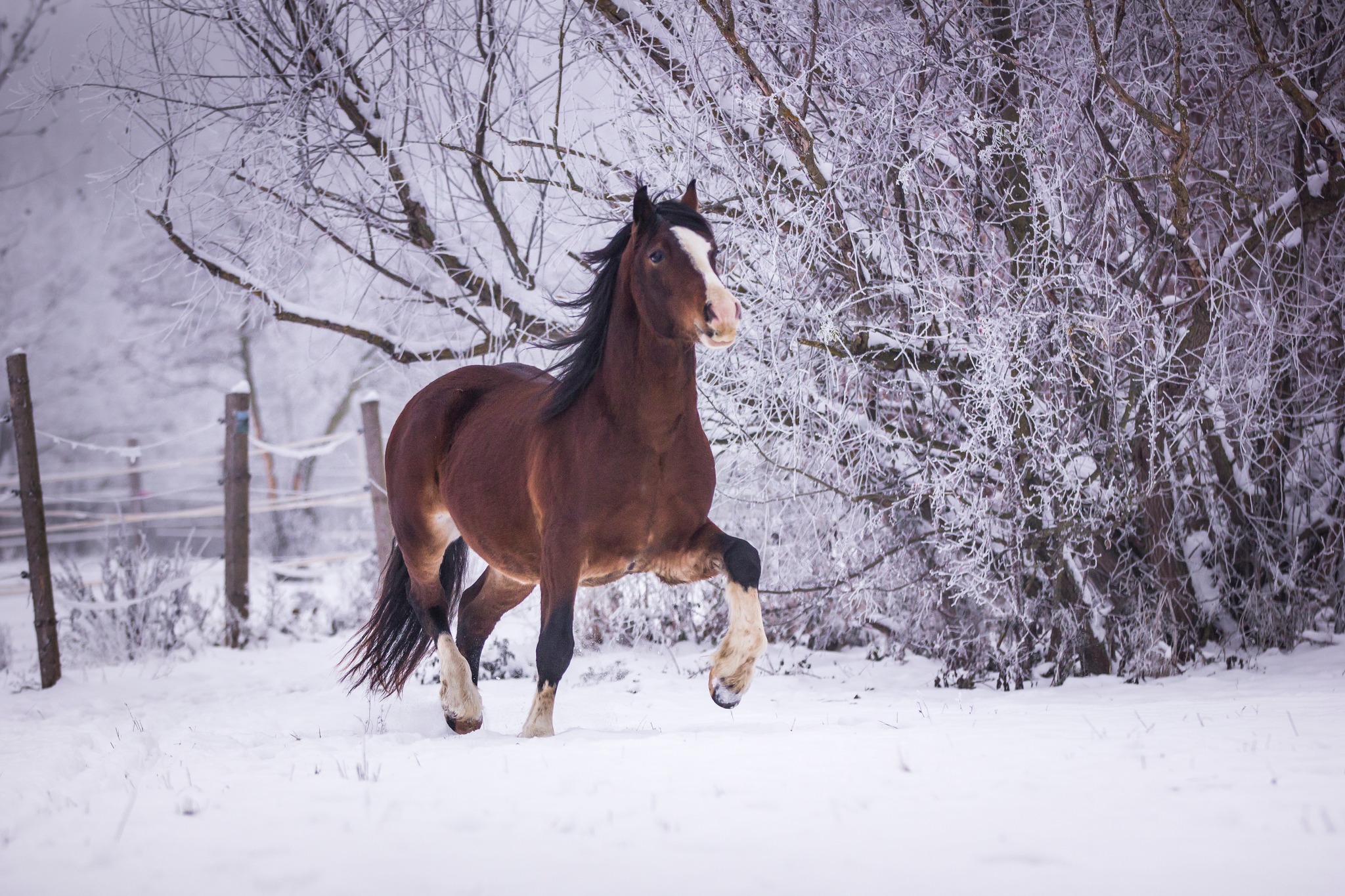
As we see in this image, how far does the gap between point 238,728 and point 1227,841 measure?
166 inches

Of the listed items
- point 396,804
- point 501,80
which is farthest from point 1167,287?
point 396,804

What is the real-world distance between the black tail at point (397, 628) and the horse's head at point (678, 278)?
A: 2.12 meters

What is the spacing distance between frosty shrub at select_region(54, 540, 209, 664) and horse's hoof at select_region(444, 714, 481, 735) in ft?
15.5

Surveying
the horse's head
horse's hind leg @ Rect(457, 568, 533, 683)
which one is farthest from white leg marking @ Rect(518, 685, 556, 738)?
the horse's head

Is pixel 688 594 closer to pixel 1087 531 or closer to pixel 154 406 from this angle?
pixel 1087 531

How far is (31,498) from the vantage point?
706 centimetres

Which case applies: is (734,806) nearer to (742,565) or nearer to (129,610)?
(742,565)

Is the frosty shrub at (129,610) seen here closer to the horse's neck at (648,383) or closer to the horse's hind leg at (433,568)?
the horse's hind leg at (433,568)

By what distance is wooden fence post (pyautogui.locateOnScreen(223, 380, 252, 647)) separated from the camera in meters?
8.59

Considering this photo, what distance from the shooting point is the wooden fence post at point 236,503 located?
8.59 meters

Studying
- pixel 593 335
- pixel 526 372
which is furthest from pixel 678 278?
pixel 526 372

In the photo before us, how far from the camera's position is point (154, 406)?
2038 cm

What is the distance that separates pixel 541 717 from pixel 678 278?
64.3 inches

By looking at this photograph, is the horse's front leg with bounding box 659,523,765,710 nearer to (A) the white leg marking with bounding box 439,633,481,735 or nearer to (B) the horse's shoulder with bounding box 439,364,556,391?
(A) the white leg marking with bounding box 439,633,481,735
